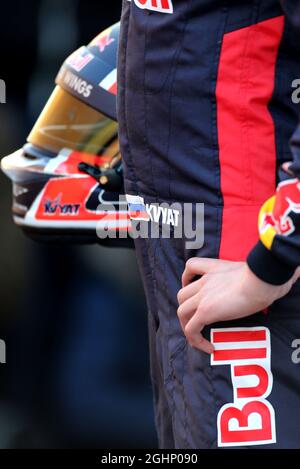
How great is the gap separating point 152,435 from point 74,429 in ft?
0.88

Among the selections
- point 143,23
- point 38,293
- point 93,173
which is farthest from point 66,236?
point 143,23

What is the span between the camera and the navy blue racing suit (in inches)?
54.4

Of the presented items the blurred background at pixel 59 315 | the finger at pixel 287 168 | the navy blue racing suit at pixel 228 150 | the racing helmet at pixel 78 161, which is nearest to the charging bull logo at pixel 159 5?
the navy blue racing suit at pixel 228 150

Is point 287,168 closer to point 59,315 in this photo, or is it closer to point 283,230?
point 283,230

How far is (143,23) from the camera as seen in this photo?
4.76 feet

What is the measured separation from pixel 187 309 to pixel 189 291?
1.0 inches

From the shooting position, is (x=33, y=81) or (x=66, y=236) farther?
(x=33, y=81)

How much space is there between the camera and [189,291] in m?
1.41

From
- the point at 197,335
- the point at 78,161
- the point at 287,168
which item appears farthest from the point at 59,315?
the point at 287,168

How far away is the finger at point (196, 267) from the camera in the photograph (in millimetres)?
1397

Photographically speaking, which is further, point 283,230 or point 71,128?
point 71,128

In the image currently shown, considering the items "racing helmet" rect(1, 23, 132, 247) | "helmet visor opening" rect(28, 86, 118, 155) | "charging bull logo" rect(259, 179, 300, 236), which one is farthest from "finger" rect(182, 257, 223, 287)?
"helmet visor opening" rect(28, 86, 118, 155)

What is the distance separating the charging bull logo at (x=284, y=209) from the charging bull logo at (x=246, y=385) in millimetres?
197

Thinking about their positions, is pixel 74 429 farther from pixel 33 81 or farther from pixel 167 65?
pixel 167 65
